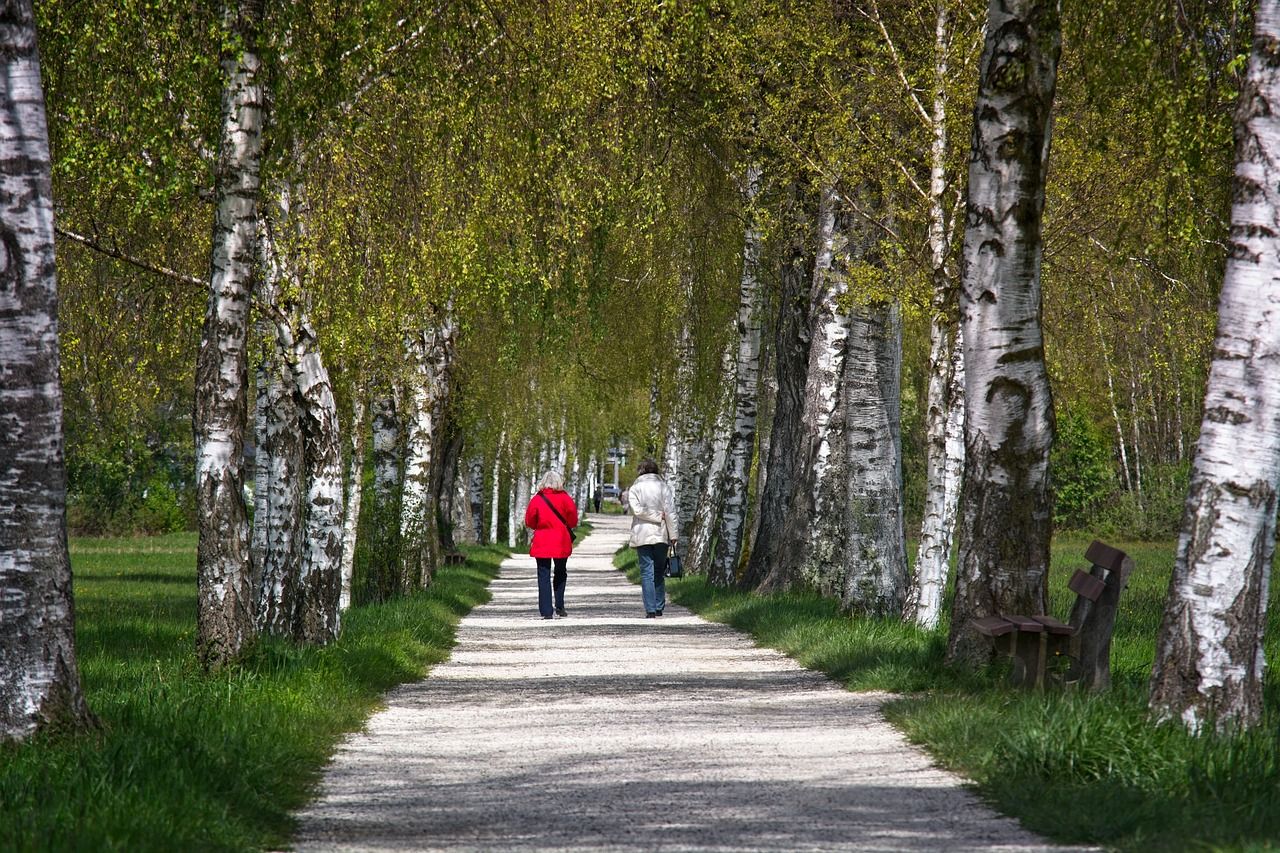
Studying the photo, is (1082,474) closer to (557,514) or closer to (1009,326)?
(557,514)

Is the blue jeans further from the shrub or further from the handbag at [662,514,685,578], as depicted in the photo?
the shrub

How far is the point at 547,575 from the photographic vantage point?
22.0 meters

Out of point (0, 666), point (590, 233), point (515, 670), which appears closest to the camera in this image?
point (0, 666)

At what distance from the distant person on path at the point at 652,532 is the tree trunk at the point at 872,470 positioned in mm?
3796

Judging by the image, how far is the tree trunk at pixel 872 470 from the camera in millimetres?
18344

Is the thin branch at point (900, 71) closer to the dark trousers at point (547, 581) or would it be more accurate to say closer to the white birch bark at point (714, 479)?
the dark trousers at point (547, 581)

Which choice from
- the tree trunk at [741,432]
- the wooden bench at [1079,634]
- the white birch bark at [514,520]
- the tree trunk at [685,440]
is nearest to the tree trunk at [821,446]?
the tree trunk at [741,432]

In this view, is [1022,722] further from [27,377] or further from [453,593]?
[453,593]

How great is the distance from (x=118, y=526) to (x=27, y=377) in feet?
153

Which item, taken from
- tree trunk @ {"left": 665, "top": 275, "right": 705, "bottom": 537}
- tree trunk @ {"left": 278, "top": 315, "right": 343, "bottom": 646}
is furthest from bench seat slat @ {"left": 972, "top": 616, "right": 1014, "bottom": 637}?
tree trunk @ {"left": 665, "top": 275, "right": 705, "bottom": 537}

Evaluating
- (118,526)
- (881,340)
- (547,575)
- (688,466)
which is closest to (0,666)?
(881,340)

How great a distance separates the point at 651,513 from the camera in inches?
877

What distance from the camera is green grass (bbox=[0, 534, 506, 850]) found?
21.7 ft

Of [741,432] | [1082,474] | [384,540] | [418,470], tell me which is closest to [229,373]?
[384,540]
